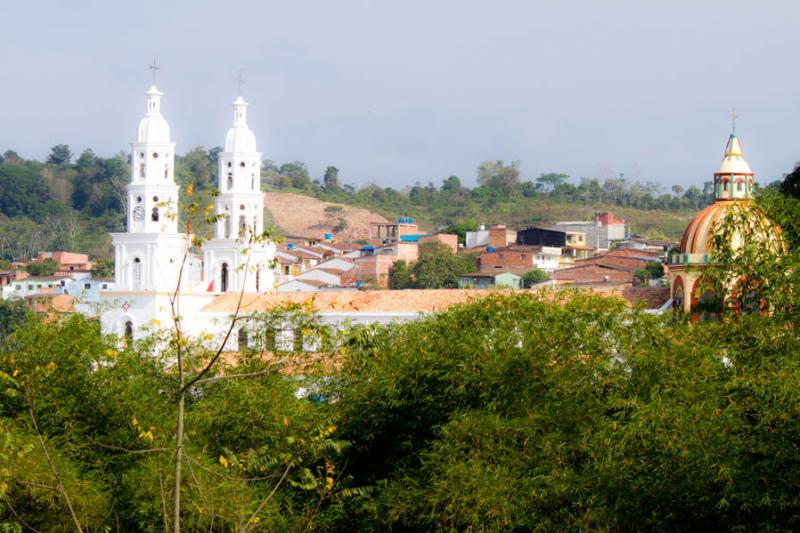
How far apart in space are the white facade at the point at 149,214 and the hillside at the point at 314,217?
164 ft

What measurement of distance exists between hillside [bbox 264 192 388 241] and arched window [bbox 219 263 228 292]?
157 feet

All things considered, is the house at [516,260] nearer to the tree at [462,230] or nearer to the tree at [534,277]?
the tree at [534,277]

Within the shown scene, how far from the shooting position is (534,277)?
57.9 metres

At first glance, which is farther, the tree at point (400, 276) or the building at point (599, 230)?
the building at point (599, 230)

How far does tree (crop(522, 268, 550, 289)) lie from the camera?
57312 millimetres

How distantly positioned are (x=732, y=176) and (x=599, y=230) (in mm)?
43083

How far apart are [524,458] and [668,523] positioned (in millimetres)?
2686

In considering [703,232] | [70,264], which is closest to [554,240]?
[70,264]

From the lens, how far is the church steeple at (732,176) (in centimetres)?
3109

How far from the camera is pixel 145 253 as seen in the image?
37844 mm

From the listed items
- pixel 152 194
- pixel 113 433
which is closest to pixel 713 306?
pixel 113 433

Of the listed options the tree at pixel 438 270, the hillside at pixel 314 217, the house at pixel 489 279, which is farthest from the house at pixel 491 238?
the hillside at pixel 314 217

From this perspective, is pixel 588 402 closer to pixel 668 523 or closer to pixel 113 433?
pixel 668 523

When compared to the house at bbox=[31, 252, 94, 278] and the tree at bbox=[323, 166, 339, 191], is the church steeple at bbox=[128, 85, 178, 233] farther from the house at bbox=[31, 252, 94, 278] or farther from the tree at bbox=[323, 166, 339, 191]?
the tree at bbox=[323, 166, 339, 191]
